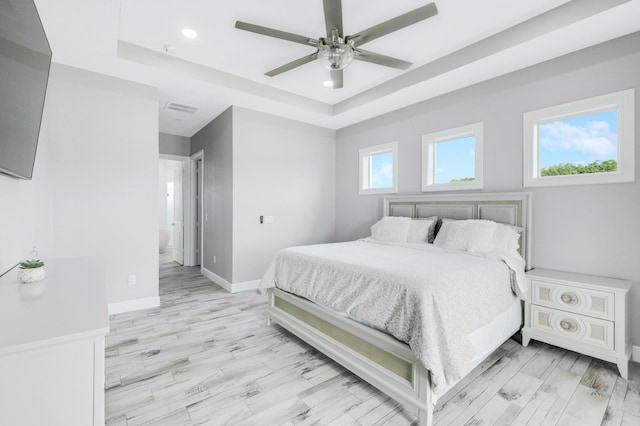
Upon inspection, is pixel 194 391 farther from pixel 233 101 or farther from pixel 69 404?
pixel 233 101

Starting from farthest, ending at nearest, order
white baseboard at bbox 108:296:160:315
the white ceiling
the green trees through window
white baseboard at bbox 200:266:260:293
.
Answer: white baseboard at bbox 200:266:260:293 → white baseboard at bbox 108:296:160:315 → the green trees through window → the white ceiling

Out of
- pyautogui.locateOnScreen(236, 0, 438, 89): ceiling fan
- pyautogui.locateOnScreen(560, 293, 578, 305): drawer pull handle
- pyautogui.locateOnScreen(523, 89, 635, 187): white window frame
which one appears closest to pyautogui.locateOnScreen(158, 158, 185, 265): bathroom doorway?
pyautogui.locateOnScreen(236, 0, 438, 89): ceiling fan

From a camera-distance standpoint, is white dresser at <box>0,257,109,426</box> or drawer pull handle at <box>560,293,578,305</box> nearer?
white dresser at <box>0,257,109,426</box>

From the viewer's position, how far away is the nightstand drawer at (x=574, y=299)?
222cm

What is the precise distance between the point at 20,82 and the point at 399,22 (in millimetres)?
2227

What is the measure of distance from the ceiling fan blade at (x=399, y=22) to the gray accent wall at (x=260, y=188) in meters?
2.53

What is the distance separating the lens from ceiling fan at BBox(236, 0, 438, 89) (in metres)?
1.95

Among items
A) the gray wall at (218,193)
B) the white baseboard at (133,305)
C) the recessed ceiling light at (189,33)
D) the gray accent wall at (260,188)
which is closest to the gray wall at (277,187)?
the gray accent wall at (260,188)

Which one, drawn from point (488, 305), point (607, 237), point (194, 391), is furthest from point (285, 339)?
point (607, 237)

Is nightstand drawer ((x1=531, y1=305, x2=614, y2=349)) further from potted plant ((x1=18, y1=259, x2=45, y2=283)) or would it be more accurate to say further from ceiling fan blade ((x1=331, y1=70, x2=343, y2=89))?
potted plant ((x1=18, y1=259, x2=45, y2=283))

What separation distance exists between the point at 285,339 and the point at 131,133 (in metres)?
2.92

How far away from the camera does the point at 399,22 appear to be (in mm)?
2014

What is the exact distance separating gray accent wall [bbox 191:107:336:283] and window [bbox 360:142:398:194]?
28.4 inches

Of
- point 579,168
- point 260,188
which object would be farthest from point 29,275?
point 579,168
